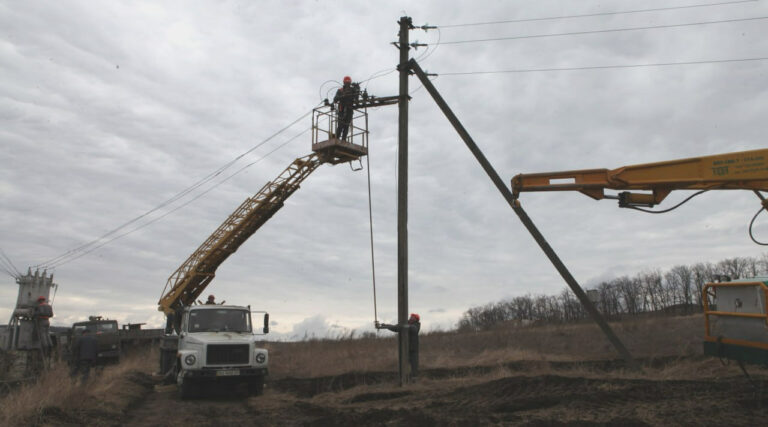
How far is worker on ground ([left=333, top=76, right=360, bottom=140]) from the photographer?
1787 cm

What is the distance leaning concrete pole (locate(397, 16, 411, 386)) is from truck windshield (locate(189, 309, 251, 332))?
14.9 feet

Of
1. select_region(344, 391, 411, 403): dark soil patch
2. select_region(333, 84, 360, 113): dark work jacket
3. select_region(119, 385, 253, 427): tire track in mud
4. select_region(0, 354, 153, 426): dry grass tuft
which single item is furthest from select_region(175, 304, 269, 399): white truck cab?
select_region(333, 84, 360, 113): dark work jacket

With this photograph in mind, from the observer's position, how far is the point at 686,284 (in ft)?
215

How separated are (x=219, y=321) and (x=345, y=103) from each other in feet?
27.0

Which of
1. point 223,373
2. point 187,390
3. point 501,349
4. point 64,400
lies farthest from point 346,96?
point 501,349

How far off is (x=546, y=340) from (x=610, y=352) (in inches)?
192

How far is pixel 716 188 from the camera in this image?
10281 millimetres

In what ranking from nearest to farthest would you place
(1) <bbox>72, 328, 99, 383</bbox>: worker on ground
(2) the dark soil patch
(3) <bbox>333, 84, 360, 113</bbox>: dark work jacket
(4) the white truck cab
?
(2) the dark soil patch, (4) the white truck cab, (1) <bbox>72, 328, 99, 383</bbox>: worker on ground, (3) <bbox>333, 84, 360, 113</bbox>: dark work jacket

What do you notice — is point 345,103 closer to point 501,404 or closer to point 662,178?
point 662,178

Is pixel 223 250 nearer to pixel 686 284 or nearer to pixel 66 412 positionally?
pixel 66 412

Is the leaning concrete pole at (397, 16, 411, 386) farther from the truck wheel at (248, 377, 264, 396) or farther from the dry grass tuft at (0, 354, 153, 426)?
the dry grass tuft at (0, 354, 153, 426)

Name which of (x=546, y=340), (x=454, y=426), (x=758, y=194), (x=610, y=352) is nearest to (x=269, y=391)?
(x=454, y=426)

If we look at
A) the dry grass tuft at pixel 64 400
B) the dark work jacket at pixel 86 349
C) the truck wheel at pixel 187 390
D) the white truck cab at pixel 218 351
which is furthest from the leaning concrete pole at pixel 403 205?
the dark work jacket at pixel 86 349

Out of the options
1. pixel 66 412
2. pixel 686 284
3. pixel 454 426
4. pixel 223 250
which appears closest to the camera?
pixel 454 426
